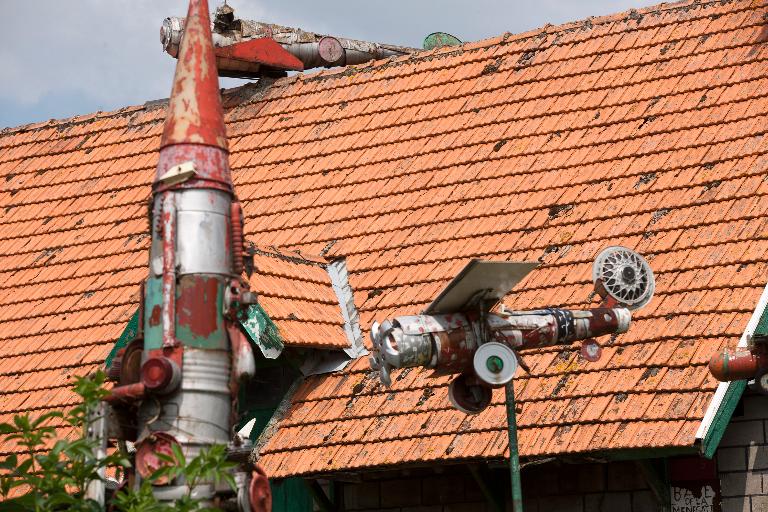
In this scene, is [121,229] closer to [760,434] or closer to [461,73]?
[461,73]

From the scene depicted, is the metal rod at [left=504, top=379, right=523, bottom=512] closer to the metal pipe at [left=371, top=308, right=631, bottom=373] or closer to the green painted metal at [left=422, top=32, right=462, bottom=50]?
the metal pipe at [left=371, top=308, right=631, bottom=373]

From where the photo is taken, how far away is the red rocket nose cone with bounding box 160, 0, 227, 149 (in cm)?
1115

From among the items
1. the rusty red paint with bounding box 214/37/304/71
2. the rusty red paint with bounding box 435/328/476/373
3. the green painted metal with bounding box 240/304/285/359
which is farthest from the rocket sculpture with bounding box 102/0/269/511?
the rusty red paint with bounding box 214/37/304/71

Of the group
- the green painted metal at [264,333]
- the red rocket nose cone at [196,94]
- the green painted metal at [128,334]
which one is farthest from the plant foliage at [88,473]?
the green painted metal at [128,334]

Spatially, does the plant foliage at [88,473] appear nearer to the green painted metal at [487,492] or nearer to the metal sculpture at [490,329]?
the metal sculpture at [490,329]

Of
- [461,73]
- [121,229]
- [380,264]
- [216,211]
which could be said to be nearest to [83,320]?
[121,229]

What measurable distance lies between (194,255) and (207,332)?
0.53 meters

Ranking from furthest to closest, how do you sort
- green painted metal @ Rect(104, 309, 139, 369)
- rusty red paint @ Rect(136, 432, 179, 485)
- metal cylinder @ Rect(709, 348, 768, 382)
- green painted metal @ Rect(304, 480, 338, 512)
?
green painted metal @ Rect(104, 309, 139, 369), green painted metal @ Rect(304, 480, 338, 512), metal cylinder @ Rect(709, 348, 768, 382), rusty red paint @ Rect(136, 432, 179, 485)

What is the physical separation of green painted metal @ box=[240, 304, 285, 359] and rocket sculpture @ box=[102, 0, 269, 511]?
11.6ft

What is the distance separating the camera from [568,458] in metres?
13.3

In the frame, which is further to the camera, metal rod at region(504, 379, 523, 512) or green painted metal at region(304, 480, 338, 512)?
green painted metal at region(304, 480, 338, 512)

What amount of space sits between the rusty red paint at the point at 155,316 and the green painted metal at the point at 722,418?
440 cm

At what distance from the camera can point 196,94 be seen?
37.1 feet

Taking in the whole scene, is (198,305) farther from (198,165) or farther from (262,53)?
(262,53)
